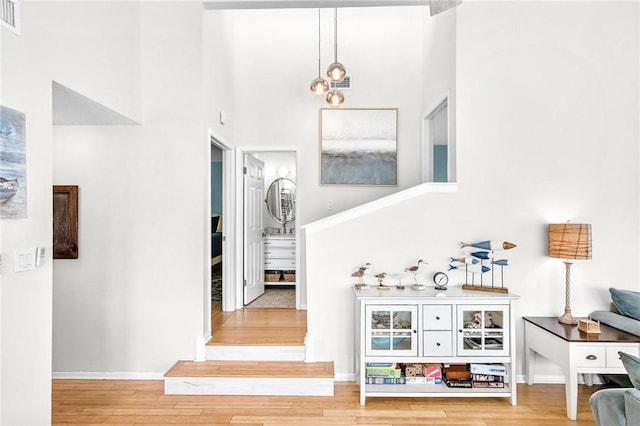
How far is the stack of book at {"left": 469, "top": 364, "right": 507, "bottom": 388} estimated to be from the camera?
10.2 feet

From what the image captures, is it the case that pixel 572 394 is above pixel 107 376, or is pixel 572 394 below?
above

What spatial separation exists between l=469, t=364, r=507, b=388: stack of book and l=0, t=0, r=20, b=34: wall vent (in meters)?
3.56

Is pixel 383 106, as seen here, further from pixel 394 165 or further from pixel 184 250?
pixel 184 250

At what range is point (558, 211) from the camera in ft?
11.2

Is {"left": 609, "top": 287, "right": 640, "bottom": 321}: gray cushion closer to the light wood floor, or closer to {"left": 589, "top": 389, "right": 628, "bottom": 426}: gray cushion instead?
{"left": 589, "top": 389, "right": 628, "bottom": 426}: gray cushion

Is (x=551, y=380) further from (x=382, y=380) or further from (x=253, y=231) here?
(x=253, y=231)

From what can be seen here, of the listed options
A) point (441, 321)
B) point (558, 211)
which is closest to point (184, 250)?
point (441, 321)

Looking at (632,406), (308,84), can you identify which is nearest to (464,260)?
(632,406)

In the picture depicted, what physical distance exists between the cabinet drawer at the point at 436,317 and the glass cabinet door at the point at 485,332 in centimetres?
9

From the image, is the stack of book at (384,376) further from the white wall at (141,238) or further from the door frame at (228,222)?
the door frame at (228,222)

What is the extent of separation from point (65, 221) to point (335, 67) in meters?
2.78

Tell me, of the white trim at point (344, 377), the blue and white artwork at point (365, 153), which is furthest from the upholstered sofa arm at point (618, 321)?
the blue and white artwork at point (365, 153)

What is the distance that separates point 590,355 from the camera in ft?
9.19

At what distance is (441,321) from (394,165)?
220 cm
